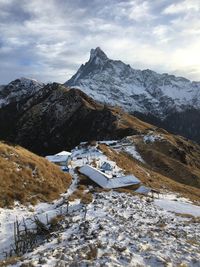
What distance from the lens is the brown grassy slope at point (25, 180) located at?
42.4 meters

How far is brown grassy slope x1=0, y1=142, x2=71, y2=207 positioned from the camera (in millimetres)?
42438

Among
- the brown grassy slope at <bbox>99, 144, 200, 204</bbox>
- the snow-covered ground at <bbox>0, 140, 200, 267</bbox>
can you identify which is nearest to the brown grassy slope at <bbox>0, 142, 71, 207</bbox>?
the snow-covered ground at <bbox>0, 140, 200, 267</bbox>

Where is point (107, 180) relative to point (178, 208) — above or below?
above

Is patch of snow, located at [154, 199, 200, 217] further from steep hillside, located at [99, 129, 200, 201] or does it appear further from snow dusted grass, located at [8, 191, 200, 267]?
steep hillside, located at [99, 129, 200, 201]

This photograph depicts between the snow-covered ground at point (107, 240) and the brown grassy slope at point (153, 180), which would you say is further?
the brown grassy slope at point (153, 180)

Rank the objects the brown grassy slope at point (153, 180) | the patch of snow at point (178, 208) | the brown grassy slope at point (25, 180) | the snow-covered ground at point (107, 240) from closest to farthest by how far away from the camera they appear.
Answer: the snow-covered ground at point (107, 240), the brown grassy slope at point (25, 180), the patch of snow at point (178, 208), the brown grassy slope at point (153, 180)

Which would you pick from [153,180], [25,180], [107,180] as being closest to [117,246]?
[25,180]

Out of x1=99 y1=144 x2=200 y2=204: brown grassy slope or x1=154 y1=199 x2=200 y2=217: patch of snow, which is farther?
x1=99 y1=144 x2=200 y2=204: brown grassy slope

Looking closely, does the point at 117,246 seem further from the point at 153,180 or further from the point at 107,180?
the point at 153,180

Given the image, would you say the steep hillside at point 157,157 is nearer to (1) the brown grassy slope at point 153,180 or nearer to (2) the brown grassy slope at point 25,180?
(1) the brown grassy slope at point 153,180

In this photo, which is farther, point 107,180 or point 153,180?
point 153,180

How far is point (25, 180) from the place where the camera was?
47000 millimetres

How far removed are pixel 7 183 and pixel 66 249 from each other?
82.1 feet

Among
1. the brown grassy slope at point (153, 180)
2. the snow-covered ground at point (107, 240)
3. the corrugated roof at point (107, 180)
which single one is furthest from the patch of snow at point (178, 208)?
the brown grassy slope at point (153, 180)
